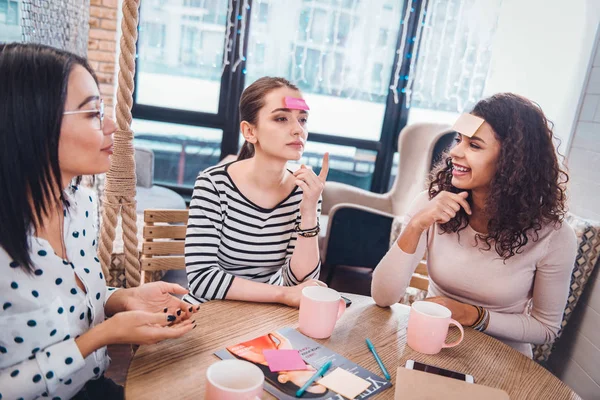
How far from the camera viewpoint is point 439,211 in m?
1.29

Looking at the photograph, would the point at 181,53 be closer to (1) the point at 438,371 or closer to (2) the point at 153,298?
(2) the point at 153,298

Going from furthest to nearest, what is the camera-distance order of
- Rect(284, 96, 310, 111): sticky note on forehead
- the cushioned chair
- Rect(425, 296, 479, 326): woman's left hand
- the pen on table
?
the cushioned chair < Rect(284, 96, 310, 111): sticky note on forehead < Rect(425, 296, 479, 326): woman's left hand < the pen on table

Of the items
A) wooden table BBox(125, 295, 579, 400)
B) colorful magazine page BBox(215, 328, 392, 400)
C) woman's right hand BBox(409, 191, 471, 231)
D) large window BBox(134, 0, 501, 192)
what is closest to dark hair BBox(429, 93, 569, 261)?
woman's right hand BBox(409, 191, 471, 231)

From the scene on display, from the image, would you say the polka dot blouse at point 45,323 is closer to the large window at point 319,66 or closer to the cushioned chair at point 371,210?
the cushioned chair at point 371,210

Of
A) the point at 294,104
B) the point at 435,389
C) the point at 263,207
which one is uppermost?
the point at 294,104

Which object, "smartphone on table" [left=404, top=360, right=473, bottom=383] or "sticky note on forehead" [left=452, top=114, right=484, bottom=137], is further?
"sticky note on forehead" [left=452, top=114, right=484, bottom=137]

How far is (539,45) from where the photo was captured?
3035 mm

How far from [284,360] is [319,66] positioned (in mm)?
3700

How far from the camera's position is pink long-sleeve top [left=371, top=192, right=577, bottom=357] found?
51.3 inches

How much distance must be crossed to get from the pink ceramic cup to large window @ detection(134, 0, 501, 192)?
3.83 meters

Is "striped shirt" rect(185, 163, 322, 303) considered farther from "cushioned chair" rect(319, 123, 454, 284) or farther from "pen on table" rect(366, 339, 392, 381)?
"cushioned chair" rect(319, 123, 454, 284)

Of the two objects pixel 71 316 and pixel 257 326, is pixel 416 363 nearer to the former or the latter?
pixel 257 326

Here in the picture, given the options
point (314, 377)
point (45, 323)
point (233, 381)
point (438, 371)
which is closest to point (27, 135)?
point (45, 323)

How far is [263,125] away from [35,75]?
733mm
